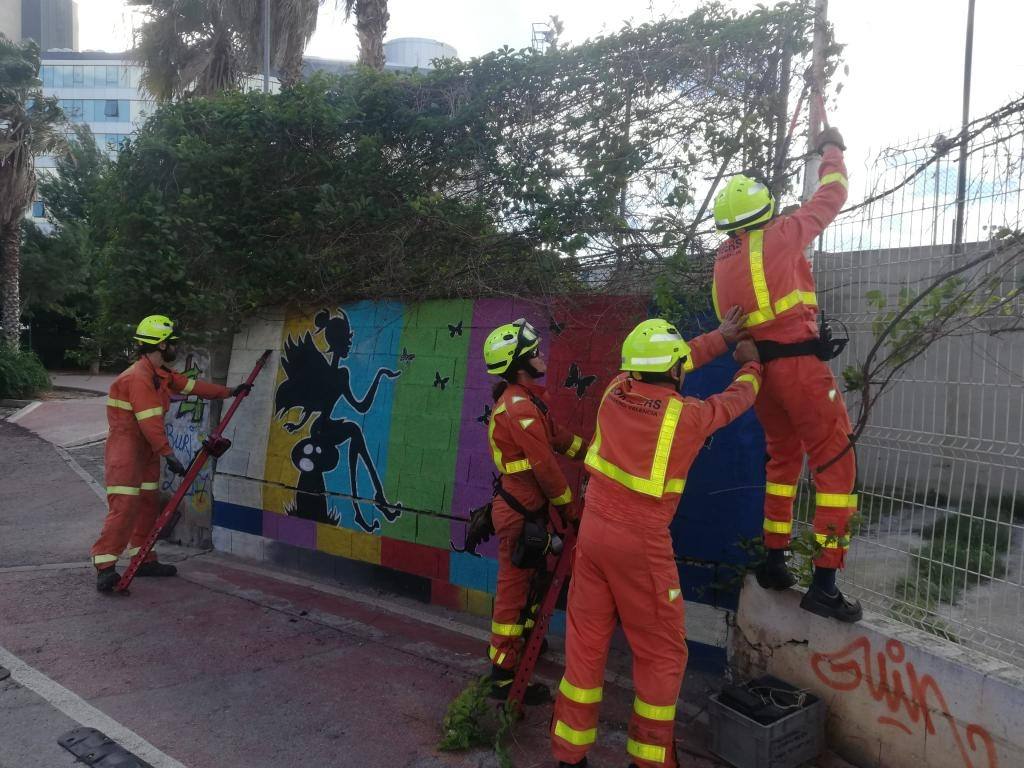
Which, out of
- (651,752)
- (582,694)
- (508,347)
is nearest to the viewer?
(651,752)

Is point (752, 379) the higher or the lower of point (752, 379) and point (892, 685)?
the higher

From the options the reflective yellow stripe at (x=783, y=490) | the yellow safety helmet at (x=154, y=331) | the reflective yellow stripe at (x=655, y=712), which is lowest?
the reflective yellow stripe at (x=655, y=712)

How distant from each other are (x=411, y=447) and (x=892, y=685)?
148 inches

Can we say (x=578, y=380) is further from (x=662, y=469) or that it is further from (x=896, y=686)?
(x=896, y=686)

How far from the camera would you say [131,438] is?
6.55 meters

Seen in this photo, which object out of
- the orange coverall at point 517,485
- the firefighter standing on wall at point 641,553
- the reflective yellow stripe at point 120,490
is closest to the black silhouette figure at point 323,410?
the reflective yellow stripe at point 120,490

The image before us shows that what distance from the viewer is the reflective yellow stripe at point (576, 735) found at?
3.40 m

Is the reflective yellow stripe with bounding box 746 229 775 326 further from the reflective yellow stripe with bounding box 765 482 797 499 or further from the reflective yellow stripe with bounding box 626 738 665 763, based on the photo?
the reflective yellow stripe with bounding box 626 738 665 763

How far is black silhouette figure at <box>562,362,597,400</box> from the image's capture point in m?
5.15

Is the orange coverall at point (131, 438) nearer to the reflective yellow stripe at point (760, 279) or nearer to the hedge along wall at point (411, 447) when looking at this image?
the hedge along wall at point (411, 447)

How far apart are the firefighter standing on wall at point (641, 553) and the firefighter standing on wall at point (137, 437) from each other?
4.32 m

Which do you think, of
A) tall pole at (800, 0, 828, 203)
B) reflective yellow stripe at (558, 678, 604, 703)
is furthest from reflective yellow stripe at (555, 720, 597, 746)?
tall pole at (800, 0, 828, 203)

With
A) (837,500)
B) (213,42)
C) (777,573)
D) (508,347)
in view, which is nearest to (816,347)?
(837,500)

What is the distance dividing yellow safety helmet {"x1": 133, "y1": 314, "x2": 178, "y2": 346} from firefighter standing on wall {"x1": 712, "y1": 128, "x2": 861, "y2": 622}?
4.87m
